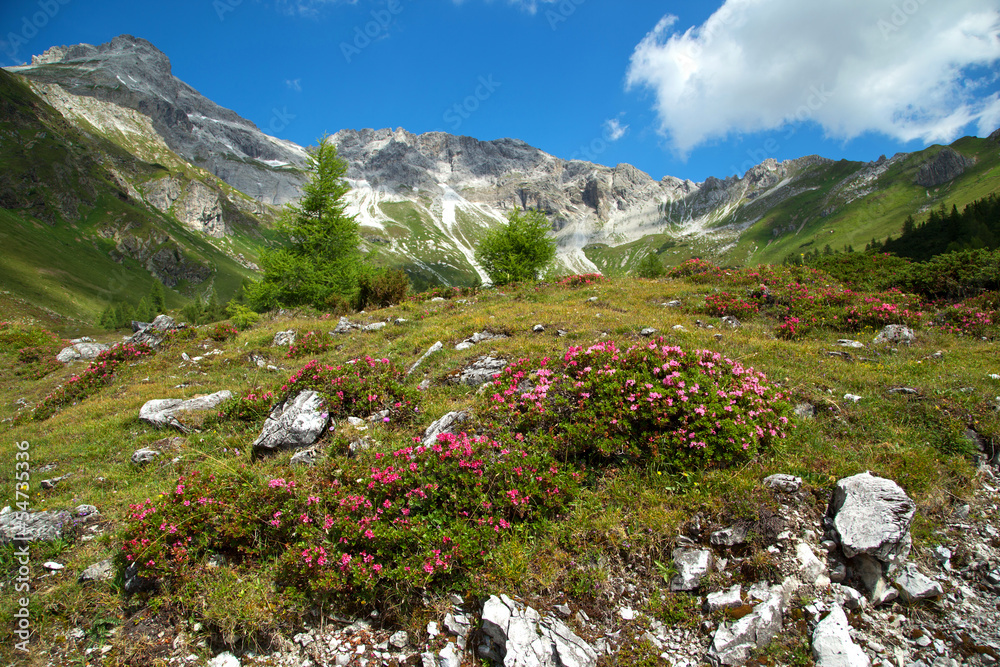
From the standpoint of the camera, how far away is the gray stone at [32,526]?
5770 millimetres

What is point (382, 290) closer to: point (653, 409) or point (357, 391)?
point (357, 391)

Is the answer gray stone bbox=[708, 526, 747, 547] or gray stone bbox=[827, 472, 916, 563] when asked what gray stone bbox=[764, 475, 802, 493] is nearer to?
gray stone bbox=[827, 472, 916, 563]

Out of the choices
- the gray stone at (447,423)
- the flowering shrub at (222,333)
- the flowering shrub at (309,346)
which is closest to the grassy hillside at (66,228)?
the flowering shrub at (222,333)

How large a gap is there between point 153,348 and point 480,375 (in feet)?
51.5

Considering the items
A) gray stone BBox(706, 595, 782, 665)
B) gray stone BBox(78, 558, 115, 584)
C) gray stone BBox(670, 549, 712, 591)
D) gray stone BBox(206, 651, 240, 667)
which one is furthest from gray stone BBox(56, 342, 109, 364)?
gray stone BBox(706, 595, 782, 665)

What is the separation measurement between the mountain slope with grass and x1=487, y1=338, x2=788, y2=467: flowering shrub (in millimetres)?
42

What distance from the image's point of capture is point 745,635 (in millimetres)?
3965

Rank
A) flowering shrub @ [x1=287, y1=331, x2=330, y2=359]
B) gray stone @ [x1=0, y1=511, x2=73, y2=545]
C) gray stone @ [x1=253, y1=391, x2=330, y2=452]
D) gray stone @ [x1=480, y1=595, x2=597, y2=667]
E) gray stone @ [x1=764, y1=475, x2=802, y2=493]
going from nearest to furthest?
gray stone @ [x1=480, y1=595, x2=597, y2=667], gray stone @ [x1=764, y1=475, x2=802, y2=493], gray stone @ [x1=0, y1=511, x2=73, y2=545], gray stone @ [x1=253, y1=391, x2=330, y2=452], flowering shrub @ [x1=287, y1=331, x2=330, y2=359]

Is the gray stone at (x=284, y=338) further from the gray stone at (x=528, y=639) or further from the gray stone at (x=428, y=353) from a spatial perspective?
the gray stone at (x=528, y=639)

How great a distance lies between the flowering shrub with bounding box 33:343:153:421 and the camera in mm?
12773

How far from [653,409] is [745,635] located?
289 cm

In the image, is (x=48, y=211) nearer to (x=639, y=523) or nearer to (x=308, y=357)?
(x=308, y=357)

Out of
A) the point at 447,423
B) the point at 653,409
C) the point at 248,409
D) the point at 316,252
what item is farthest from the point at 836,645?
the point at 316,252

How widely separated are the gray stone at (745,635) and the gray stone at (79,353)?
25.3 m
